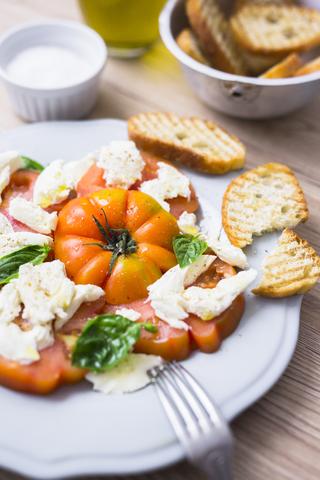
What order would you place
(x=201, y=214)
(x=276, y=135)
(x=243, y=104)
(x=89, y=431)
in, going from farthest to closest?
(x=276, y=135) < (x=243, y=104) < (x=201, y=214) < (x=89, y=431)

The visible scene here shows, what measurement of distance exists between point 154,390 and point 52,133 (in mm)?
1785

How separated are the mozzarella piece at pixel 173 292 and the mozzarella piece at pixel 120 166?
25.0 inches

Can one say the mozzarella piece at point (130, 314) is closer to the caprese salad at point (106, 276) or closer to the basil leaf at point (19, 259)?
the caprese salad at point (106, 276)

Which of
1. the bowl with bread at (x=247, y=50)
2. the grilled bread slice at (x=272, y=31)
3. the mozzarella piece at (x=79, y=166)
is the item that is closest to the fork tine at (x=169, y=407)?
the mozzarella piece at (x=79, y=166)

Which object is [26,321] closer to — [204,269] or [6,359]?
[6,359]

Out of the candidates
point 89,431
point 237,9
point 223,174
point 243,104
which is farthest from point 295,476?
point 237,9

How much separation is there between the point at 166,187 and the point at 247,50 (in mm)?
1540

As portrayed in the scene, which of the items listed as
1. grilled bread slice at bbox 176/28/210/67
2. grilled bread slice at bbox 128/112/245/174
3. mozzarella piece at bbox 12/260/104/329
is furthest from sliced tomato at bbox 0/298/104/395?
grilled bread slice at bbox 176/28/210/67

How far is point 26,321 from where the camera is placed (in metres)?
1.82

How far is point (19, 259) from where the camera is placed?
200 centimetres

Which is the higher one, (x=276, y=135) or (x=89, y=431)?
(x=276, y=135)

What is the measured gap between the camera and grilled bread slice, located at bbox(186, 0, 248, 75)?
3.11 meters

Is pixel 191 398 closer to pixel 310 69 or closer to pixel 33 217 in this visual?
pixel 33 217

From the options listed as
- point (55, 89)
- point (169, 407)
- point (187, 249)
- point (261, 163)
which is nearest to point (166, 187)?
point (187, 249)
